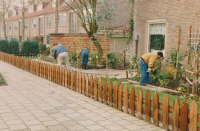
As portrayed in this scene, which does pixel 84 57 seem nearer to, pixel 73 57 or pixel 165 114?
pixel 73 57

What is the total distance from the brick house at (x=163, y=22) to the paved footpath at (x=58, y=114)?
258 inches

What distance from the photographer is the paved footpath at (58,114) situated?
171 inches

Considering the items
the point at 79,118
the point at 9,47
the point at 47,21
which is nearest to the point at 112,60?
the point at 79,118

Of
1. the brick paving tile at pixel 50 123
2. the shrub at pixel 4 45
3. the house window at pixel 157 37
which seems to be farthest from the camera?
the shrub at pixel 4 45

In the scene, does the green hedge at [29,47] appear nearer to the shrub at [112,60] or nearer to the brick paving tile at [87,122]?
the shrub at [112,60]

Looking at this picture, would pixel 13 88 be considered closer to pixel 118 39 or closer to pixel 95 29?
pixel 95 29

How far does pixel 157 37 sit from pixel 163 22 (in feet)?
3.22

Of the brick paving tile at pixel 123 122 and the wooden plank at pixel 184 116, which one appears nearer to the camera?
the wooden plank at pixel 184 116

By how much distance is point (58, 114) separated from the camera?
5.11m

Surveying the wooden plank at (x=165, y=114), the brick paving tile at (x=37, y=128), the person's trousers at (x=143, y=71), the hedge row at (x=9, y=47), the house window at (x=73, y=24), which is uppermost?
the house window at (x=73, y=24)

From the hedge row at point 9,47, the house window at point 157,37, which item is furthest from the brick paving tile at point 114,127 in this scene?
the hedge row at point 9,47

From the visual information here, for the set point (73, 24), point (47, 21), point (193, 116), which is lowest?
point (193, 116)

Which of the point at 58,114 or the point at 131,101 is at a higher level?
the point at 131,101

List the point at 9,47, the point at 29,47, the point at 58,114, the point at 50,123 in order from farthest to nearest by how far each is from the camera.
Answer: the point at 29,47
the point at 9,47
the point at 58,114
the point at 50,123
